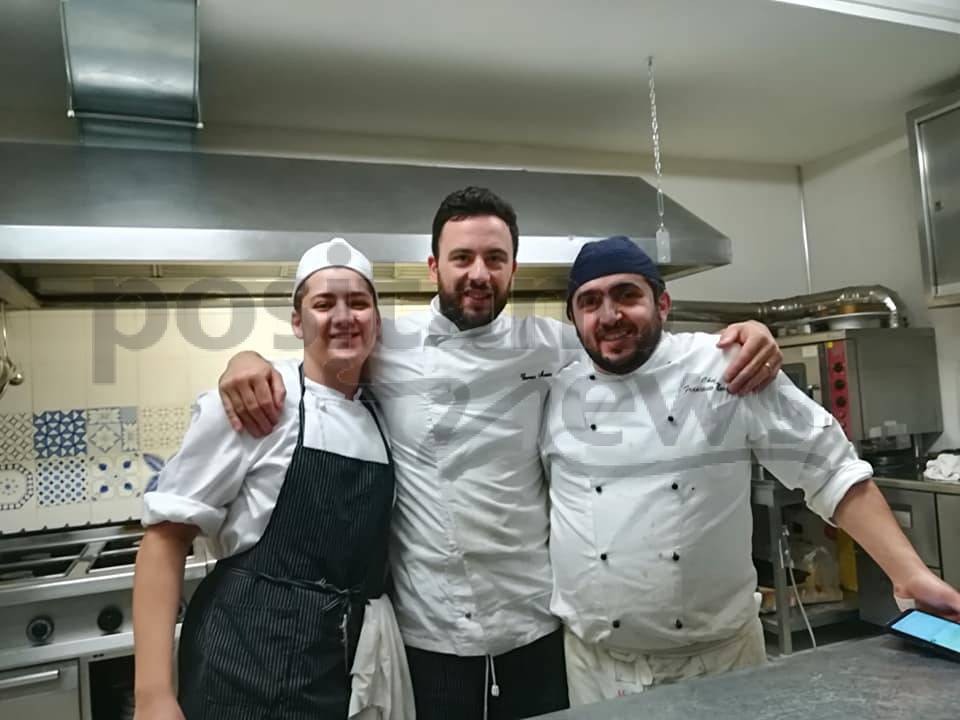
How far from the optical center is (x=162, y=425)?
5.61 feet

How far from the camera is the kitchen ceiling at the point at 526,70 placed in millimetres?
1361

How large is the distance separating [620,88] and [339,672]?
60.8 inches

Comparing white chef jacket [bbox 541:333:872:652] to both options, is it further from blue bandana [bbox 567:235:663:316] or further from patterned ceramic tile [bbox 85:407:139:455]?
patterned ceramic tile [bbox 85:407:139:455]

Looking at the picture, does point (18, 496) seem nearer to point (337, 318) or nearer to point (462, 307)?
point (337, 318)

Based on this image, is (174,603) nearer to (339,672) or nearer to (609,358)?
(339,672)

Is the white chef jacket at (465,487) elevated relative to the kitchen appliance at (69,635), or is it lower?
elevated

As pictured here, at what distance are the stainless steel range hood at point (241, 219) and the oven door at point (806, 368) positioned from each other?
0.54 m

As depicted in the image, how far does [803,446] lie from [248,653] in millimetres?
844

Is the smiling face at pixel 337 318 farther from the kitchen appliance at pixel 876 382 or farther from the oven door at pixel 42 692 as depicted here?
the kitchen appliance at pixel 876 382

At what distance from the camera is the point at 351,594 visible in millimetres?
900

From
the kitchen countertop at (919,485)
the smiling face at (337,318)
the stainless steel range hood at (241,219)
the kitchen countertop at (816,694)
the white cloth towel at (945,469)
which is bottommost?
the kitchen countertop at (816,694)

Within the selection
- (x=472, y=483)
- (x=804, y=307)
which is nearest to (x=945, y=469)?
(x=804, y=307)

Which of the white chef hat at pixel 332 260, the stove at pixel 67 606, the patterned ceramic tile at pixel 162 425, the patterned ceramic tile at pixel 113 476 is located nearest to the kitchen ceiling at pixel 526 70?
the white chef hat at pixel 332 260

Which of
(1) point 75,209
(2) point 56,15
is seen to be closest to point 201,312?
(1) point 75,209
